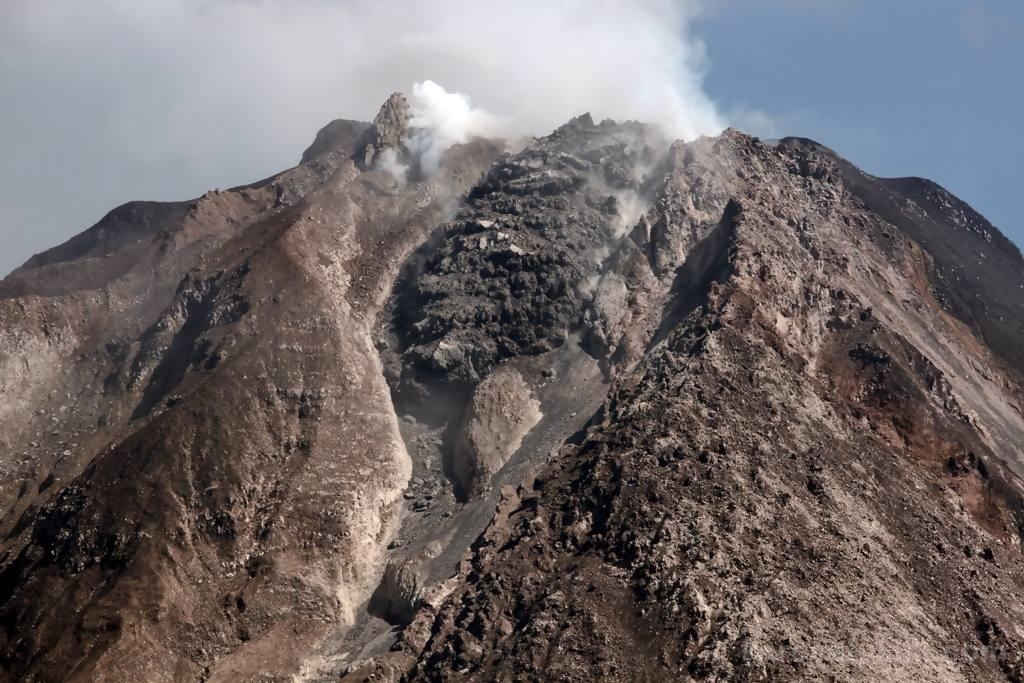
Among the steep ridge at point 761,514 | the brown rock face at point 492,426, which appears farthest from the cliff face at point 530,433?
the brown rock face at point 492,426

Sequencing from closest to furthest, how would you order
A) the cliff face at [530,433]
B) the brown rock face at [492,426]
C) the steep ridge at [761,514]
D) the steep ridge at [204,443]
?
the steep ridge at [761,514] < the cliff face at [530,433] < the steep ridge at [204,443] < the brown rock face at [492,426]

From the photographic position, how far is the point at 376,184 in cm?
14375

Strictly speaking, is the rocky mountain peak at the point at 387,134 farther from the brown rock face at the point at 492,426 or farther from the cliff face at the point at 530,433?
the brown rock face at the point at 492,426

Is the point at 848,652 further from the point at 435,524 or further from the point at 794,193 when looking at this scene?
the point at 794,193

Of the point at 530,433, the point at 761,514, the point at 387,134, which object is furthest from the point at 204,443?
the point at 387,134

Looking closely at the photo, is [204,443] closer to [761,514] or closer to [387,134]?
[761,514]

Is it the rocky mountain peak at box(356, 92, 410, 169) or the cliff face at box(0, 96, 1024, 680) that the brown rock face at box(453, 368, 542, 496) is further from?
the rocky mountain peak at box(356, 92, 410, 169)

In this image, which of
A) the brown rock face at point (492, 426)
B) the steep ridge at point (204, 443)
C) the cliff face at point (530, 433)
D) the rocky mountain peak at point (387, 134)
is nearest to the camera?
the cliff face at point (530, 433)

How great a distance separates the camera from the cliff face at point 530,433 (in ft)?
236

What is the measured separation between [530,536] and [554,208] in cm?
6048

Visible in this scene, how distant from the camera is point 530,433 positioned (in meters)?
102

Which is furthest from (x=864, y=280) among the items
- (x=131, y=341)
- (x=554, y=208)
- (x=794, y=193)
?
(x=131, y=341)

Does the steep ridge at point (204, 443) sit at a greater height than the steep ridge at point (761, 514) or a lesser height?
lesser

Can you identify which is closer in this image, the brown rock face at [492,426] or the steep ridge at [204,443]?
the steep ridge at [204,443]
